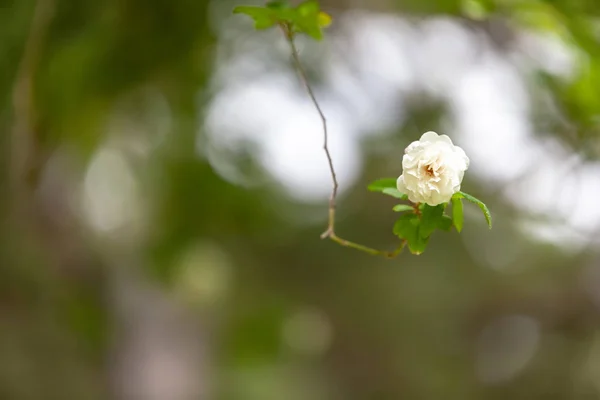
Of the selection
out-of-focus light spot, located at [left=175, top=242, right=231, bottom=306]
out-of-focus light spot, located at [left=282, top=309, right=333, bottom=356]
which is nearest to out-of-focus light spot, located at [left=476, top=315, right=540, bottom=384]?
out-of-focus light spot, located at [left=282, top=309, right=333, bottom=356]

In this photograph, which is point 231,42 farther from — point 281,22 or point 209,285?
point 209,285

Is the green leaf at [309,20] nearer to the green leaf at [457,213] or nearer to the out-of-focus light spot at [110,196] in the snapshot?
the green leaf at [457,213]

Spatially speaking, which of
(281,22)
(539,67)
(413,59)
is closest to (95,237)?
(413,59)

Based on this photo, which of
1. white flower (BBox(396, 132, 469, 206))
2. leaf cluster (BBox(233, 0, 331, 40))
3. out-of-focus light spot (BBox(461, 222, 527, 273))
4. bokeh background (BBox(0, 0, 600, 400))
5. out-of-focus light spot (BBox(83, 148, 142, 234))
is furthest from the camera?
out-of-focus light spot (BBox(83, 148, 142, 234))

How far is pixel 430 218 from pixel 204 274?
1718 millimetres

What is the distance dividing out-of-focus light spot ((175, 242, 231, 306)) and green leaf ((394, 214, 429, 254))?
48.6 inches

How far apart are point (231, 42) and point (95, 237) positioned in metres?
1.51

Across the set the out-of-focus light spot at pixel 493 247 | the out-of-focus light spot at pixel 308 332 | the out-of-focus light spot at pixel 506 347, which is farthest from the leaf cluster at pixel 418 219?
the out-of-focus light spot at pixel 506 347

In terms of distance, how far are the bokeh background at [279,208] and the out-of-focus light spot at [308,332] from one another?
1cm

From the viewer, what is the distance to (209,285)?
7.17 ft

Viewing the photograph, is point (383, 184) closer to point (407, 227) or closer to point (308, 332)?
point (407, 227)

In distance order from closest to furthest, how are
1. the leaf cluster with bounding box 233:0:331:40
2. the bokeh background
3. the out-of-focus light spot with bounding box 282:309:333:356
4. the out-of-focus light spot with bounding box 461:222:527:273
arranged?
the leaf cluster with bounding box 233:0:331:40 → the bokeh background → the out-of-focus light spot with bounding box 461:222:527:273 → the out-of-focus light spot with bounding box 282:309:333:356

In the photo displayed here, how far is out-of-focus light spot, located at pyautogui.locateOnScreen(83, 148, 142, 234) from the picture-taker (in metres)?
2.43

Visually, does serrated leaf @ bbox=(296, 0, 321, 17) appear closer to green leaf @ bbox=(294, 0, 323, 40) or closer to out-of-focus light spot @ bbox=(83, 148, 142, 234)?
green leaf @ bbox=(294, 0, 323, 40)
